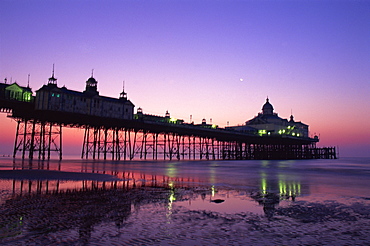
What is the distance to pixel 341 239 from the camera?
20.7 ft

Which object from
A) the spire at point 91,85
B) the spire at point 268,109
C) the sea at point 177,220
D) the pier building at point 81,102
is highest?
the spire at point 268,109

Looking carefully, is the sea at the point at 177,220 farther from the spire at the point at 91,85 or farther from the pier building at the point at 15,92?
the spire at the point at 91,85

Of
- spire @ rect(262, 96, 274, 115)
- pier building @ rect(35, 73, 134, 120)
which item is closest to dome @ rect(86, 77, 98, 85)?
pier building @ rect(35, 73, 134, 120)

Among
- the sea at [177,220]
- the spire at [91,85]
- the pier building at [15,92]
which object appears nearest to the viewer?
the sea at [177,220]

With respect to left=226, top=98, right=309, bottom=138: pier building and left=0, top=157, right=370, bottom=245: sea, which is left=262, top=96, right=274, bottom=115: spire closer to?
left=226, top=98, right=309, bottom=138: pier building

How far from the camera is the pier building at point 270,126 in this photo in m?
102

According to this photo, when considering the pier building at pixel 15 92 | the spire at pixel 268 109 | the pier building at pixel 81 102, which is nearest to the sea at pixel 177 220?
the pier building at pixel 81 102

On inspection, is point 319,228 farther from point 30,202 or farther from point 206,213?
point 30,202

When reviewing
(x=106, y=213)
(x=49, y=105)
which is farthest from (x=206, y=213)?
(x=49, y=105)

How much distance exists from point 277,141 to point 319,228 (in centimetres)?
9248

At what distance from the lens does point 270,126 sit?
340ft

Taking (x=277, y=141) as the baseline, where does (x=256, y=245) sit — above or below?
below

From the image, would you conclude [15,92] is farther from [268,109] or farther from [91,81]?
[268,109]

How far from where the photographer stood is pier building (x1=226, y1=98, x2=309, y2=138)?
102125mm
